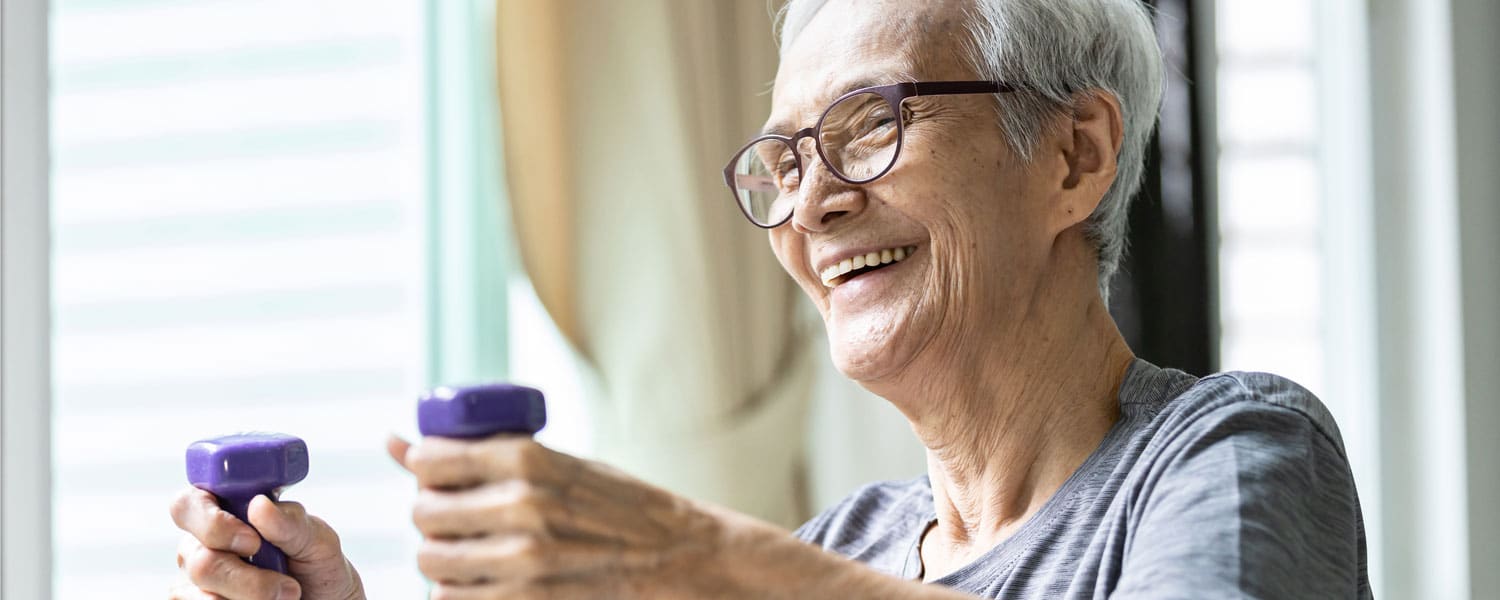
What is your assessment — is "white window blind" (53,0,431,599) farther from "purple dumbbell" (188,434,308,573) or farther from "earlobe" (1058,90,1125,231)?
"earlobe" (1058,90,1125,231)

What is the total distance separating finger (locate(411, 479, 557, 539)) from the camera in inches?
26.9

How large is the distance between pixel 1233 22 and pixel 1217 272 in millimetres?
504

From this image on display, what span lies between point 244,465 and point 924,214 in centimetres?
65

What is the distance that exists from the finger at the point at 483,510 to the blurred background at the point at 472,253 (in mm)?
1348

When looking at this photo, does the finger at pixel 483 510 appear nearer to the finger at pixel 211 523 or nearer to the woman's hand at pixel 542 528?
the woman's hand at pixel 542 528

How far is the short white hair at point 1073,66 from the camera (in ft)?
4.02

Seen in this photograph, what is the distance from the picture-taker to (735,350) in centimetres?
208

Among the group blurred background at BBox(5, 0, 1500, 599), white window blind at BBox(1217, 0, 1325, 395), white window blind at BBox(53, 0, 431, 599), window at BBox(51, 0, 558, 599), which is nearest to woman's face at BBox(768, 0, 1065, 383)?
blurred background at BBox(5, 0, 1500, 599)

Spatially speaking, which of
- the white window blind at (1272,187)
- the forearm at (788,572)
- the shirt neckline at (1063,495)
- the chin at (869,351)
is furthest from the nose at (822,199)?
the white window blind at (1272,187)

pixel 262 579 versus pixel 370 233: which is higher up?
pixel 370 233

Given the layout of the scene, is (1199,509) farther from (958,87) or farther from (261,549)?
(261,549)

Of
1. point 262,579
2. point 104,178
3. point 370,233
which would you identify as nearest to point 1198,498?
point 262,579

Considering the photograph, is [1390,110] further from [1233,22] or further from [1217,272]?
[1217,272]

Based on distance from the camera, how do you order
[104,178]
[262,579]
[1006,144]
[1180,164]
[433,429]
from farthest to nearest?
[1180,164]
[104,178]
[1006,144]
[262,579]
[433,429]
